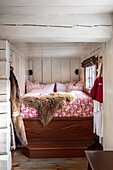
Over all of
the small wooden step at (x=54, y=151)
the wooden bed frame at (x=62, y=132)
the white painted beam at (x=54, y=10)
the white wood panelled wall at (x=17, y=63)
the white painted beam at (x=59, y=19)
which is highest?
the white painted beam at (x=54, y=10)

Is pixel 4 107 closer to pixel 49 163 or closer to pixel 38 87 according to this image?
pixel 49 163

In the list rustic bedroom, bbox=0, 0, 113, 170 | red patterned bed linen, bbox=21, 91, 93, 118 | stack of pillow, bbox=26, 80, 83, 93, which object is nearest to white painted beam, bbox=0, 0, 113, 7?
rustic bedroom, bbox=0, 0, 113, 170

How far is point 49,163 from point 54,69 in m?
3.52

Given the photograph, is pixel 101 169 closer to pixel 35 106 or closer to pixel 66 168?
pixel 66 168

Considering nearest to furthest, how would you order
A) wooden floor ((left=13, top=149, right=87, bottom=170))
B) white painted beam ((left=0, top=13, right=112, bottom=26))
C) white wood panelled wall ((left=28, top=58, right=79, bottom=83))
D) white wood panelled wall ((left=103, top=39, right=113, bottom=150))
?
white painted beam ((left=0, top=13, right=112, bottom=26))
white wood panelled wall ((left=103, top=39, right=113, bottom=150))
wooden floor ((left=13, top=149, right=87, bottom=170))
white wood panelled wall ((left=28, top=58, right=79, bottom=83))

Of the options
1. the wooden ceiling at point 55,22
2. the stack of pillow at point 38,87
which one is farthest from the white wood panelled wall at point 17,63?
the wooden ceiling at point 55,22

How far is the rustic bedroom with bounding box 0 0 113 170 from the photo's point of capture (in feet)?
6.22

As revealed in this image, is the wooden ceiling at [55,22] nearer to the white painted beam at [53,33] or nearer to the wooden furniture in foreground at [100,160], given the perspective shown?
the white painted beam at [53,33]

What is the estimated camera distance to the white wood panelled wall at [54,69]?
18.6 ft

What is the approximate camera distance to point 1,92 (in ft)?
6.82

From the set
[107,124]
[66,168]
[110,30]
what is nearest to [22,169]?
[66,168]

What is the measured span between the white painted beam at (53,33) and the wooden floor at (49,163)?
2.01 m

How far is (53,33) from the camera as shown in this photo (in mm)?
1995

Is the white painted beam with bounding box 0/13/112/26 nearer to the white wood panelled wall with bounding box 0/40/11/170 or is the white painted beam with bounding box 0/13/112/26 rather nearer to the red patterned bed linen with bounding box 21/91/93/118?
the white wood panelled wall with bounding box 0/40/11/170
